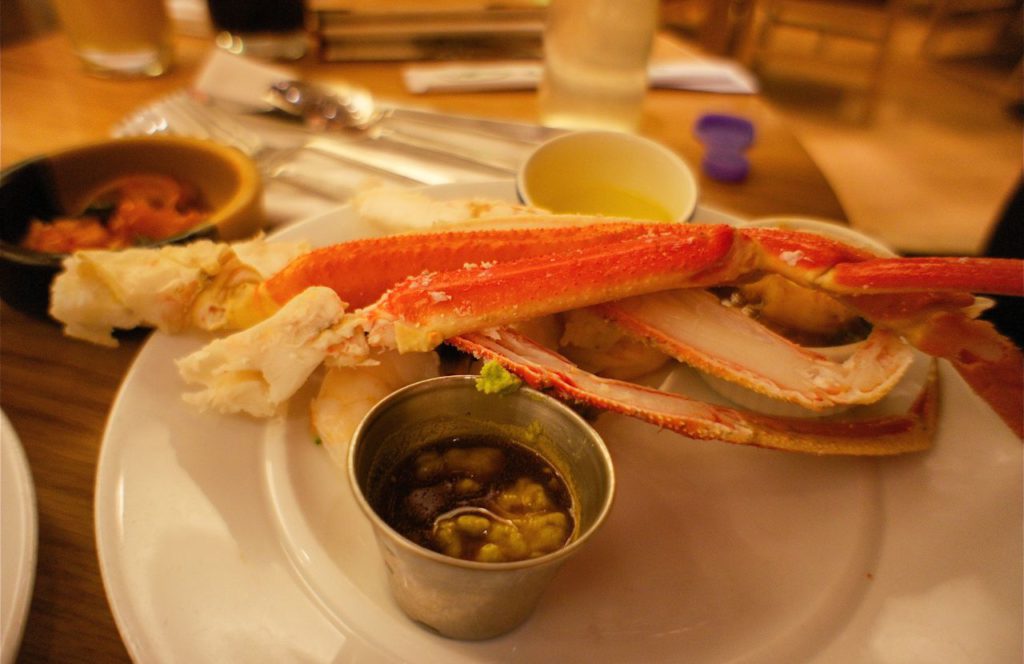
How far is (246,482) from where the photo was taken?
904mm

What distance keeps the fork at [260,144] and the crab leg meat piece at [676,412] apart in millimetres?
740

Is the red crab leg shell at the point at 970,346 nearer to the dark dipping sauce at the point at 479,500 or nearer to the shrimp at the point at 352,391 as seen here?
the dark dipping sauce at the point at 479,500

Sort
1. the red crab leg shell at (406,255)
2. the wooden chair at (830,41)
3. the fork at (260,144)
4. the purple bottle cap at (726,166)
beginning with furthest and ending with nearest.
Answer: the wooden chair at (830,41), the purple bottle cap at (726,166), the fork at (260,144), the red crab leg shell at (406,255)

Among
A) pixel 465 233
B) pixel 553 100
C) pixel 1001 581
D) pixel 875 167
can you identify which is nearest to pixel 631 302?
pixel 465 233

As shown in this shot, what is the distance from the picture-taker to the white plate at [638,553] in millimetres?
761

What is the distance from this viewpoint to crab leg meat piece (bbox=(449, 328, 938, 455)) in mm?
878

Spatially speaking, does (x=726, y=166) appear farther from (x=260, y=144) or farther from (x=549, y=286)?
(x=260, y=144)

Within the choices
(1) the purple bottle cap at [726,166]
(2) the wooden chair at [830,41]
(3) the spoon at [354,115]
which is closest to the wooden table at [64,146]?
(1) the purple bottle cap at [726,166]

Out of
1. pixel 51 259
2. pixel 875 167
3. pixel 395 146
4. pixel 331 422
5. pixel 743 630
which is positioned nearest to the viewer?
pixel 743 630

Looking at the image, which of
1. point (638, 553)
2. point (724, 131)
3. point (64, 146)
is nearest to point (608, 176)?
point (724, 131)

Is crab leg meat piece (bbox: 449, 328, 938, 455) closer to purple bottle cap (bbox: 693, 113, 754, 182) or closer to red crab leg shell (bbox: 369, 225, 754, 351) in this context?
red crab leg shell (bbox: 369, 225, 754, 351)

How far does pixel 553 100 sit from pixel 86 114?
121 centimetres

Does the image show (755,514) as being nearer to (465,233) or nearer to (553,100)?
(465,233)

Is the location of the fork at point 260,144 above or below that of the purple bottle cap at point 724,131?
below
